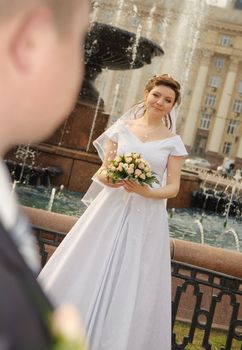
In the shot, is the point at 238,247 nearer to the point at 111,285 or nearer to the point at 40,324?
the point at 111,285

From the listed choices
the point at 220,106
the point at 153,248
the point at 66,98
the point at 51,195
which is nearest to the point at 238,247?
the point at 51,195

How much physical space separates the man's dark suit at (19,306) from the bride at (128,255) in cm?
295

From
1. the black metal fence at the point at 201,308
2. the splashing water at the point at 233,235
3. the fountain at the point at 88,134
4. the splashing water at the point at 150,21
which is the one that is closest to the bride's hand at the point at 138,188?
the black metal fence at the point at 201,308

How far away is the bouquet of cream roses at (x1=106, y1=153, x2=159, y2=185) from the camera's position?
11.7 ft

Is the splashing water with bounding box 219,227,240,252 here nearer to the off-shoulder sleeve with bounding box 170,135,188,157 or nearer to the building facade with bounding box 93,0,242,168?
the off-shoulder sleeve with bounding box 170,135,188,157

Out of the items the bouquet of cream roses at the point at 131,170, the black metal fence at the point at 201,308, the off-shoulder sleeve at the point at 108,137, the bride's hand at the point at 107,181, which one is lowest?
the black metal fence at the point at 201,308

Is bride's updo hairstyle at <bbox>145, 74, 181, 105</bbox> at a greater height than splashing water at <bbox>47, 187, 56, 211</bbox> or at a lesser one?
greater

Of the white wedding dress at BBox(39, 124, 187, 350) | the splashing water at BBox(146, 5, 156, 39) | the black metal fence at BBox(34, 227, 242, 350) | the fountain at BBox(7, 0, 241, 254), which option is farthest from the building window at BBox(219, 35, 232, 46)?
the white wedding dress at BBox(39, 124, 187, 350)

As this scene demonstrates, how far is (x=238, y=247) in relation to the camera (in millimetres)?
9961

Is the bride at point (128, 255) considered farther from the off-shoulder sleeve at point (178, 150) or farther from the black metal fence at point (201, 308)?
the black metal fence at point (201, 308)

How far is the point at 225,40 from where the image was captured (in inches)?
2485

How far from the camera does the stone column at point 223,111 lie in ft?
205

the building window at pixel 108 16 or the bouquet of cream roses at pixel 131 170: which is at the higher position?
the building window at pixel 108 16

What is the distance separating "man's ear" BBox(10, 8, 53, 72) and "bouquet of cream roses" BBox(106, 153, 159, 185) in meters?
2.85
